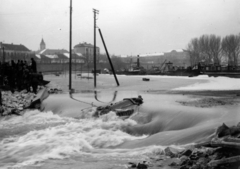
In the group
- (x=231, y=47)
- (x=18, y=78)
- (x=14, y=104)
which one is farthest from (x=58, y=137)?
(x=231, y=47)

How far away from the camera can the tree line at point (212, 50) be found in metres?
53.2

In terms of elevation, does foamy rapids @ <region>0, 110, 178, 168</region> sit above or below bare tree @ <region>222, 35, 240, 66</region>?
below

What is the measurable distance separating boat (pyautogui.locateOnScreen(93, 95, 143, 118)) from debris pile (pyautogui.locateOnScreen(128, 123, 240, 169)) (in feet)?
18.6

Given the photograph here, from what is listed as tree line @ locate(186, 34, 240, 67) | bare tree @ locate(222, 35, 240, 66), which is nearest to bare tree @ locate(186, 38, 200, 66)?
tree line @ locate(186, 34, 240, 67)

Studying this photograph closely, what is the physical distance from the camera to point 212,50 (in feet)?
200

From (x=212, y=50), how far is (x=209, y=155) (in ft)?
190

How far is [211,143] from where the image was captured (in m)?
6.84

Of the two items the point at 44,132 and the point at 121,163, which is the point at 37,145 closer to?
the point at 44,132

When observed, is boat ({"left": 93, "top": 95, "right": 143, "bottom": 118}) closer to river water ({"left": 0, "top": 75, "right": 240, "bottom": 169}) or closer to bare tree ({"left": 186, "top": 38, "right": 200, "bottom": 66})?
river water ({"left": 0, "top": 75, "right": 240, "bottom": 169})

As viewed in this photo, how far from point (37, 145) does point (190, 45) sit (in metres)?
61.8

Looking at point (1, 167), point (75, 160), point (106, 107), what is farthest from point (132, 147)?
point (106, 107)

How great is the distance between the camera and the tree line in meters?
53.2

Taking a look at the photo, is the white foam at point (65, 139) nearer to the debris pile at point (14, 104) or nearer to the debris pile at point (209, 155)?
the debris pile at point (14, 104)

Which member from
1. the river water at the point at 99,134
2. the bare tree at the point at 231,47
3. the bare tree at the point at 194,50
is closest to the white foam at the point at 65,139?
the river water at the point at 99,134
